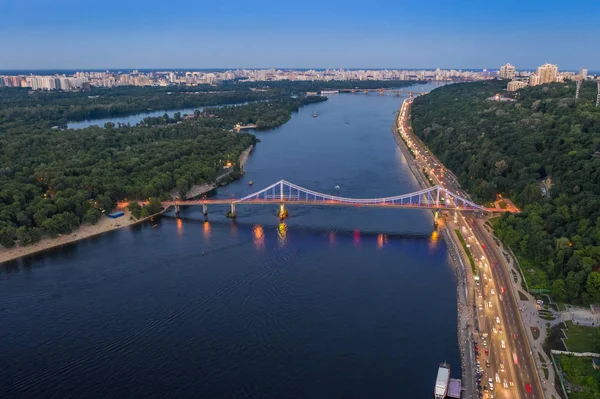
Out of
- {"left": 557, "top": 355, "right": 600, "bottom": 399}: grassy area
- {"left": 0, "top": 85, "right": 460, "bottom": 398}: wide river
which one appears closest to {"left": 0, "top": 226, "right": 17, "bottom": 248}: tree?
{"left": 0, "top": 85, "right": 460, "bottom": 398}: wide river

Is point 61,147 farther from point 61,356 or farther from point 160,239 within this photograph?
point 61,356

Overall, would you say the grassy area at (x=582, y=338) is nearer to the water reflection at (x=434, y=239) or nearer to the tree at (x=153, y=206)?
the water reflection at (x=434, y=239)

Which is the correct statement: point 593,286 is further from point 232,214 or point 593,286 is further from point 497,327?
point 232,214

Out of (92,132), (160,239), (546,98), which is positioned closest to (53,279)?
(160,239)

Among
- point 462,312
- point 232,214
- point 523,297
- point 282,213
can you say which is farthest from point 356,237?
point 523,297

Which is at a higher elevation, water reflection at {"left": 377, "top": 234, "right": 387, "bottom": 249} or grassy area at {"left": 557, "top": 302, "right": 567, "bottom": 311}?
grassy area at {"left": 557, "top": 302, "right": 567, "bottom": 311}

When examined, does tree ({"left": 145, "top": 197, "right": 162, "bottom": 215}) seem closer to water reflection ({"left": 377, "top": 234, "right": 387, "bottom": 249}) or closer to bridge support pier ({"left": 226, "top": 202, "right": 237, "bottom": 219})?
bridge support pier ({"left": 226, "top": 202, "right": 237, "bottom": 219})
